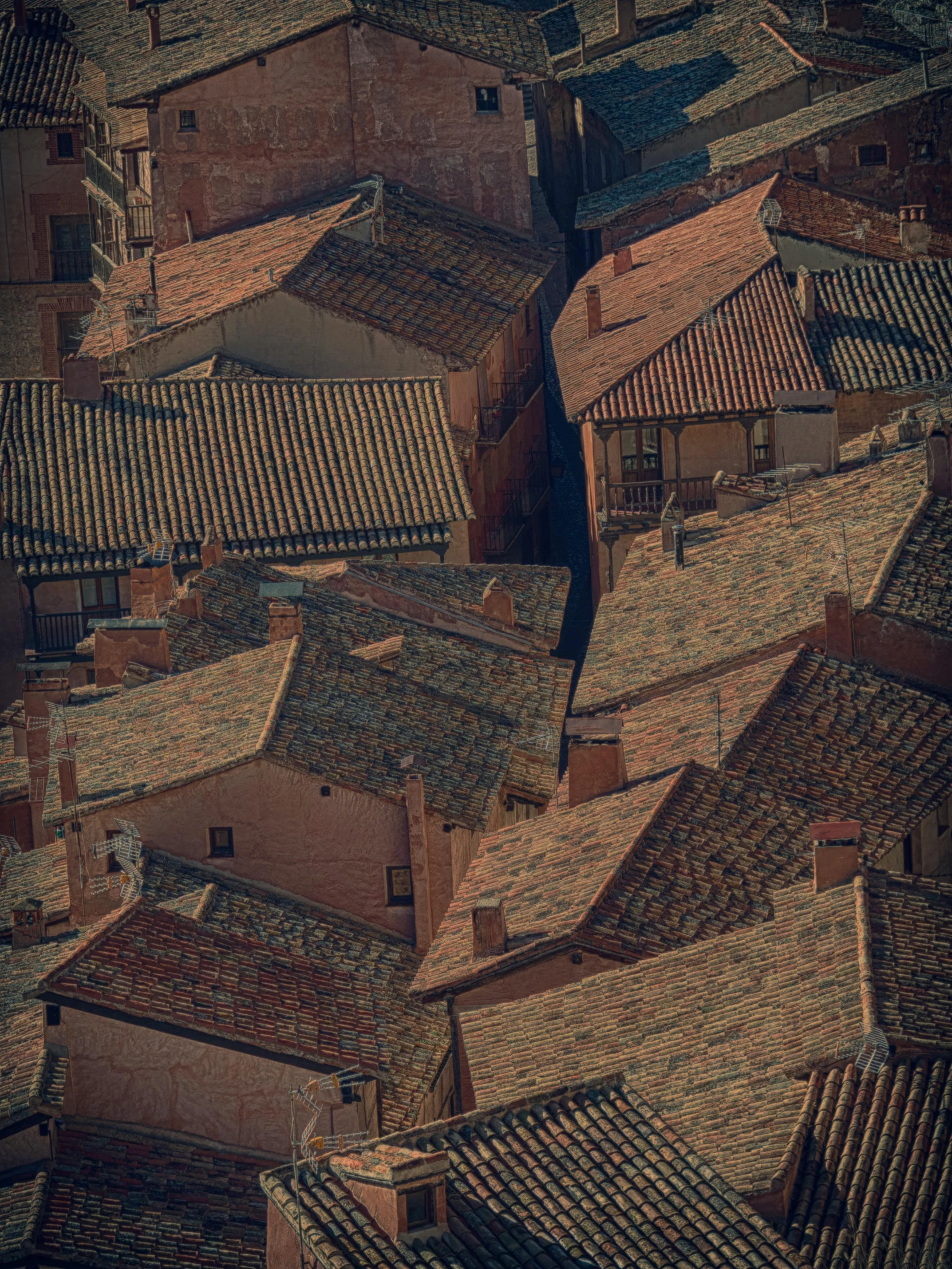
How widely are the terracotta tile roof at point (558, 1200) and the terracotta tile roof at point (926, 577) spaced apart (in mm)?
16297

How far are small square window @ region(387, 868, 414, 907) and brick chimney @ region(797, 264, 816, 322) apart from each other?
69.0ft

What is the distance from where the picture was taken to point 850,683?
4716 cm

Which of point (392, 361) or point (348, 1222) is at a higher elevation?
point (392, 361)

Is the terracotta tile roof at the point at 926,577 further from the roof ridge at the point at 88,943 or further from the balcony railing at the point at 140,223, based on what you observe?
the balcony railing at the point at 140,223

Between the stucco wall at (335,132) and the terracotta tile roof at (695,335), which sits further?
the stucco wall at (335,132)

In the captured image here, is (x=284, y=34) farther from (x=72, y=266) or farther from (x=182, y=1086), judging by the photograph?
(x=182, y=1086)

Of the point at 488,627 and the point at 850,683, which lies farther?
the point at 488,627

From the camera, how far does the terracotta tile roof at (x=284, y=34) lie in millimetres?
69375

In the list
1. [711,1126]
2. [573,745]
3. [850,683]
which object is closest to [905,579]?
[850,683]

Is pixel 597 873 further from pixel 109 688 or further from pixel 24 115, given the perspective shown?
pixel 24 115

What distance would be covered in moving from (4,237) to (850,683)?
1723 inches

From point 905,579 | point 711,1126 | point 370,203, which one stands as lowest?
point 711,1126

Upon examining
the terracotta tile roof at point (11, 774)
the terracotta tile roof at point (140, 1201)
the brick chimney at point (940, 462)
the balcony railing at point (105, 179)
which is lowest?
the terracotta tile roof at point (140, 1201)

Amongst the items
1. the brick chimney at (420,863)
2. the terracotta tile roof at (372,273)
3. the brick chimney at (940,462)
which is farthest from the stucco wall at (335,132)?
the brick chimney at (420,863)
